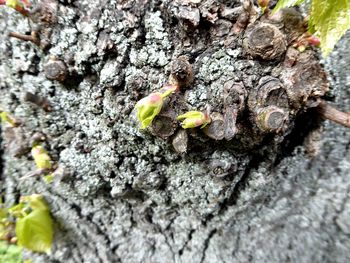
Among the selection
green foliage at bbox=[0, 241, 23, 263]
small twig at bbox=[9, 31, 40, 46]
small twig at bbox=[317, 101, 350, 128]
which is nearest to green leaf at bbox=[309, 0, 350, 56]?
small twig at bbox=[317, 101, 350, 128]

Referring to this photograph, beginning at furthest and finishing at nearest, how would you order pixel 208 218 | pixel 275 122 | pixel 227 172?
pixel 208 218 < pixel 227 172 < pixel 275 122

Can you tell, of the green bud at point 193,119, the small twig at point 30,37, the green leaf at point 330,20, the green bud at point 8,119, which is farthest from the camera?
the green bud at point 8,119

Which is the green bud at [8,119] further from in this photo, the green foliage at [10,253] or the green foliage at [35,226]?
the green foliage at [10,253]

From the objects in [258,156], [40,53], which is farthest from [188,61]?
[40,53]

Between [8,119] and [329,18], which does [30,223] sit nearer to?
[8,119]

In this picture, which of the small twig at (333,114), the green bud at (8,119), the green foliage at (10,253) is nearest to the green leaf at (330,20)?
the small twig at (333,114)

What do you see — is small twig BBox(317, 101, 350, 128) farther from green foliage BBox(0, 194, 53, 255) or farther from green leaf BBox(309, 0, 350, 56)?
green foliage BBox(0, 194, 53, 255)

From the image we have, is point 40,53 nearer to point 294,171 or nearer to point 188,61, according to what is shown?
point 188,61
